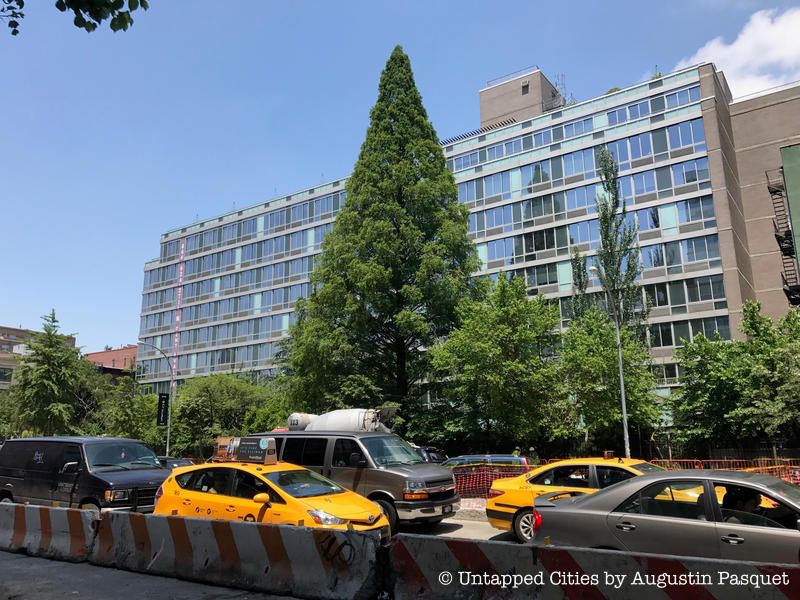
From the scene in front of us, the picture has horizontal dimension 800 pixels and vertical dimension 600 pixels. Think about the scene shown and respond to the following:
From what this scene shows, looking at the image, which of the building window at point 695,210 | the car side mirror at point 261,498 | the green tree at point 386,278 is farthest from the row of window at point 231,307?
the car side mirror at point 261,498

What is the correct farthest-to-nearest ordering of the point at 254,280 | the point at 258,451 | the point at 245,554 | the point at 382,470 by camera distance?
the point at 254,280
the point at 258,451
the point at 382,470
the point at 245,554

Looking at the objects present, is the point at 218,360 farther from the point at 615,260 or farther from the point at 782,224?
the point at 782,224

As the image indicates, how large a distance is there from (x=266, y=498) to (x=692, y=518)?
5.26 meters

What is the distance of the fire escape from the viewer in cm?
4112

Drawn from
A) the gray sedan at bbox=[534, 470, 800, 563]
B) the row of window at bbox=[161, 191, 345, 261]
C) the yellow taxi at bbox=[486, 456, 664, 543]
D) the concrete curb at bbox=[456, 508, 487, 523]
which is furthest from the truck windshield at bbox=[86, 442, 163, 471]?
the row of window at bbox=[161, 191, 345, 261]

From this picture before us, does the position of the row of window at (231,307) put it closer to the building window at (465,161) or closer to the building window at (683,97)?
the building window at (465,161)

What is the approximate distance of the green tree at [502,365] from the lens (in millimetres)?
25609

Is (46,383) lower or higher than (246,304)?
lower

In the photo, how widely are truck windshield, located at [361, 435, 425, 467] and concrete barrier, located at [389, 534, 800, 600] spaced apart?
19.5ft

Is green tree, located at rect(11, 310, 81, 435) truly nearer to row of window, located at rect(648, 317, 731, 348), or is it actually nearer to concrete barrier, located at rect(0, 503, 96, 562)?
concrete barrier, located at rect(0, 503, 96, 562)

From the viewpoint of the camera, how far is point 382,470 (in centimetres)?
1130

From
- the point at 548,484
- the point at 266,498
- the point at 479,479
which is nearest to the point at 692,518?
the point at 548,484

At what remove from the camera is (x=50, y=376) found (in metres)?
38.9

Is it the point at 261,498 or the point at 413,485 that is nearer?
the point at 261,498
